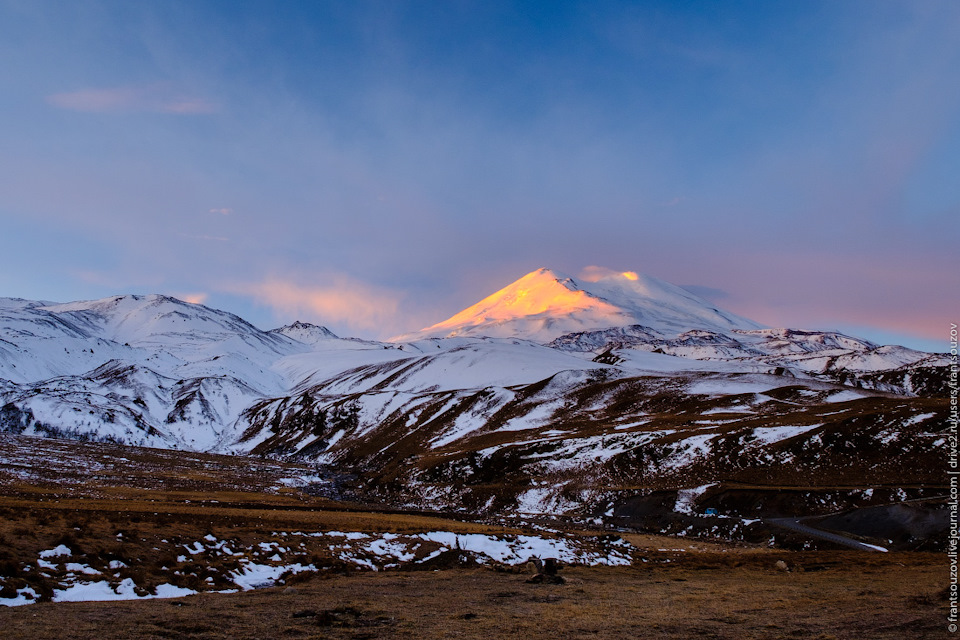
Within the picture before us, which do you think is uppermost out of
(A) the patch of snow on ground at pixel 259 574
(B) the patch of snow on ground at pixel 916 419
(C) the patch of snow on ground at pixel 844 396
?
(C) the patch of snow on ground at pixel 844 396

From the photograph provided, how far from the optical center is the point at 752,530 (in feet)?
169

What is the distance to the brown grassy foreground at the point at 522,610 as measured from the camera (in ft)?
50.0

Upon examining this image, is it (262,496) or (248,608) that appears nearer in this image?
(248,608)

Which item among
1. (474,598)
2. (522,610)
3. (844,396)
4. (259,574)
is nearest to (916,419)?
(844,396)

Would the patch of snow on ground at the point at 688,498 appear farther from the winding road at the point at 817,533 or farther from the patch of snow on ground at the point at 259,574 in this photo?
the patch of snow on ground at the point at 259,574

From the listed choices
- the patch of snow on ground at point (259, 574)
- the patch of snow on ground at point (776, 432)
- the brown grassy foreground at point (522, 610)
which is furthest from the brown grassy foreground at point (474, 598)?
the patch of snow on ground at point (776, 432)

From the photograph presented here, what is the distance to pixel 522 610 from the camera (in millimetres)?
19625

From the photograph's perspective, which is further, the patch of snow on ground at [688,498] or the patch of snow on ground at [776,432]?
the patch of snow on ground at [776,432]

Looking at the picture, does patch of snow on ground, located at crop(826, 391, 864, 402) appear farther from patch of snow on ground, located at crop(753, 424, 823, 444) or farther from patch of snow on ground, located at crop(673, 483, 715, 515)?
patch of snow on ground, located at crop(673, 483, 715, 515)

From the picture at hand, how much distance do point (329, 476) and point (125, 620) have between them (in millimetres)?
110302

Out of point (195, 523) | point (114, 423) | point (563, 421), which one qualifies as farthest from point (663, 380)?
point (114, 423)

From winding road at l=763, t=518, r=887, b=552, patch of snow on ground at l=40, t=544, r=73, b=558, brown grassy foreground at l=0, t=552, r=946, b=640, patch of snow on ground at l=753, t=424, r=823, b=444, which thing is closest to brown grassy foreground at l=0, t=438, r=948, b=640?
brown grassy foreground at l=0, t=552, r=946, b=640

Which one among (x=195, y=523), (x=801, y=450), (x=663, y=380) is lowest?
(x=195, y=523)

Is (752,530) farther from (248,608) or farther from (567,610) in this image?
(248,608)
